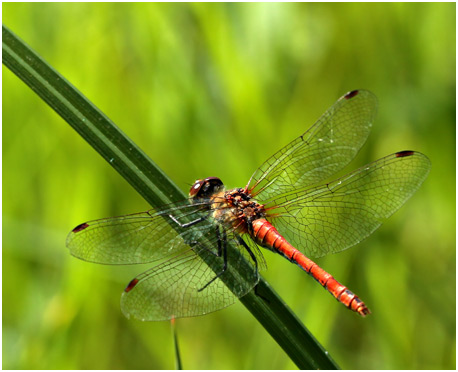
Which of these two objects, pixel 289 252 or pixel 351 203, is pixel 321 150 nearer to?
pixel 351 203

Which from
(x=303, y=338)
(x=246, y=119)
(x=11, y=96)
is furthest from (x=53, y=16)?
(x=303, y=338)

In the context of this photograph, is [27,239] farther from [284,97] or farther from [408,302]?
[408,302]

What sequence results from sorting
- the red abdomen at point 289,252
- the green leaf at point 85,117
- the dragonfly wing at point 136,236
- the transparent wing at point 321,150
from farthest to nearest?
the transparent wing at point 321,150, the red abdomen at point 289,252, the dragonfly wing at point 136,236, the green leaf at point 85,117

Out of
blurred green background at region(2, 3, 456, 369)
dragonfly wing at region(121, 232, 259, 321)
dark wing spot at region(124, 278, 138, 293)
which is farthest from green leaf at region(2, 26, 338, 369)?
blurred green background at region(2, 3, 456, 369)

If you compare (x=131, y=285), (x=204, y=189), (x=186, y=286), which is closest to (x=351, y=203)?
(x=204, y=189)

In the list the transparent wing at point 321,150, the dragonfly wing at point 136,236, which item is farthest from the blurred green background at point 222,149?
the dragonfly wing at point 136,236

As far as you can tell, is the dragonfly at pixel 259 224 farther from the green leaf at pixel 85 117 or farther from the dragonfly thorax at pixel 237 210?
the green leaf at pixel 85 117

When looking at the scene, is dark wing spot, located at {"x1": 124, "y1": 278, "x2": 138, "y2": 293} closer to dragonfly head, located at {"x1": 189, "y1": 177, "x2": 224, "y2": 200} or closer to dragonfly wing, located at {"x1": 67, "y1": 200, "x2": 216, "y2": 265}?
dragonfly wing, located at {"x1": 67, "y1": 200, "x2": 216, "y2": 265}
